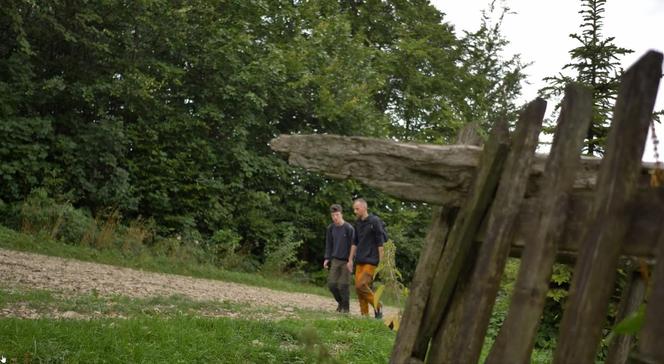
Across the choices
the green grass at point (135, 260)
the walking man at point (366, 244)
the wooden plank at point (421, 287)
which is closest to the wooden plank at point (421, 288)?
the wooden plank at point (421, 287)

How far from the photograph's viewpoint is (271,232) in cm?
2211

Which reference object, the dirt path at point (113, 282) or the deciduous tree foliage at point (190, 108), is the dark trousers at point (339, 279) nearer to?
the dirt path at point (113, 282)

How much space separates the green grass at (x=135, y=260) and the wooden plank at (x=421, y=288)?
12.9 meters

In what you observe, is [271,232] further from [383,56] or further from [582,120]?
[582,120]

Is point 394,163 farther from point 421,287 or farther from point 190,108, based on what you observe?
point 190,108

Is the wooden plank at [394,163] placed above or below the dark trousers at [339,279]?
above

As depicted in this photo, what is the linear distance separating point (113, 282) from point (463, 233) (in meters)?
9.90

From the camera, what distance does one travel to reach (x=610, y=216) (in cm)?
222

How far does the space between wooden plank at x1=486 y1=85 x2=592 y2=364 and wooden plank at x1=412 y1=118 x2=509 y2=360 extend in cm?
24

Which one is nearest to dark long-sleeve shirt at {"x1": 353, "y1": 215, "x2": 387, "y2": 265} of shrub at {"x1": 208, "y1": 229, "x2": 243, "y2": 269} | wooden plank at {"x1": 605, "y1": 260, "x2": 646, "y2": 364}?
wooden plank at {"x1": 605, "y1": 260, "x2": 646, "y2": 364}

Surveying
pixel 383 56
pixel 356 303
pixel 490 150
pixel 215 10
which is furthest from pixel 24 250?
pixel 383 56

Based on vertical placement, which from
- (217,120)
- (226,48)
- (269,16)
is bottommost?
(217,120)

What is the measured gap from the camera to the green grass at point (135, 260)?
1442 centimetres

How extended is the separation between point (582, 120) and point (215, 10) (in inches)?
796
